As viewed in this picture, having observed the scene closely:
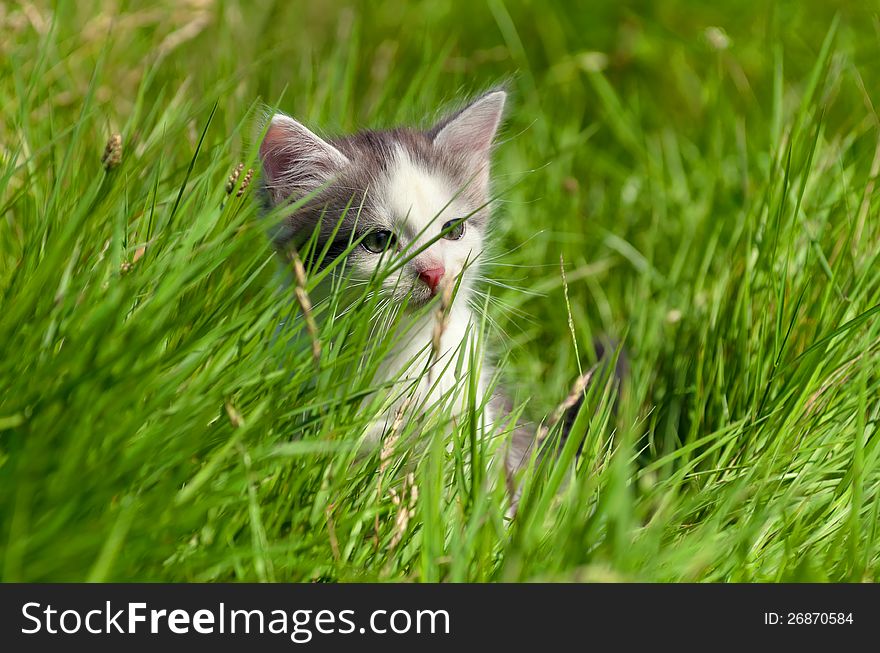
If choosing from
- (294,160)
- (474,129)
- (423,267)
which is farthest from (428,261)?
(474,129)

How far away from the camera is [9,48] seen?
2684mm

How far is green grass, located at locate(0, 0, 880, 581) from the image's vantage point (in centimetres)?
133

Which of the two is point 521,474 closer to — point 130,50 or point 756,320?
point 756,320

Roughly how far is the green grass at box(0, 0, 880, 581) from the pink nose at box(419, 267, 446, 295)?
362mm

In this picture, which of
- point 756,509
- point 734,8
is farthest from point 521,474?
point 734,8

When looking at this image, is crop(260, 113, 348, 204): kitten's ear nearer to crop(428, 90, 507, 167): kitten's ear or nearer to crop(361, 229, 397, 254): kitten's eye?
crop(361, 229, 397, 254): kitten's eye

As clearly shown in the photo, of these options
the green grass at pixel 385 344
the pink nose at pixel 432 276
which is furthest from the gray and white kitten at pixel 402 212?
the green grass at pixel 385 344

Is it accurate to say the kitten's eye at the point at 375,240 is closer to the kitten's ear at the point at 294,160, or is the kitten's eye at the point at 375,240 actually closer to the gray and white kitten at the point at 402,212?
the gray and white kitten at the point at 402,212

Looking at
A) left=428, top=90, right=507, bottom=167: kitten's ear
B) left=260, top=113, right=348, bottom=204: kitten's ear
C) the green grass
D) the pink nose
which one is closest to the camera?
the green grass

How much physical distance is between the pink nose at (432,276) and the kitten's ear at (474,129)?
0.53 meters

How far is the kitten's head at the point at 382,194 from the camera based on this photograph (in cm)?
204

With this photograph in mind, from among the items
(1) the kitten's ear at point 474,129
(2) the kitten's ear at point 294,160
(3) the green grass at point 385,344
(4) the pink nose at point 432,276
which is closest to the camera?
(3) the green grass at point 385,344

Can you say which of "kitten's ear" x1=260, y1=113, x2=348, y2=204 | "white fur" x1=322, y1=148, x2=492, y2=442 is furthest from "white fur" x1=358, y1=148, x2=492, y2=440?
"kitten's ear" x1=260, y1=113, x2=348, y2=204
